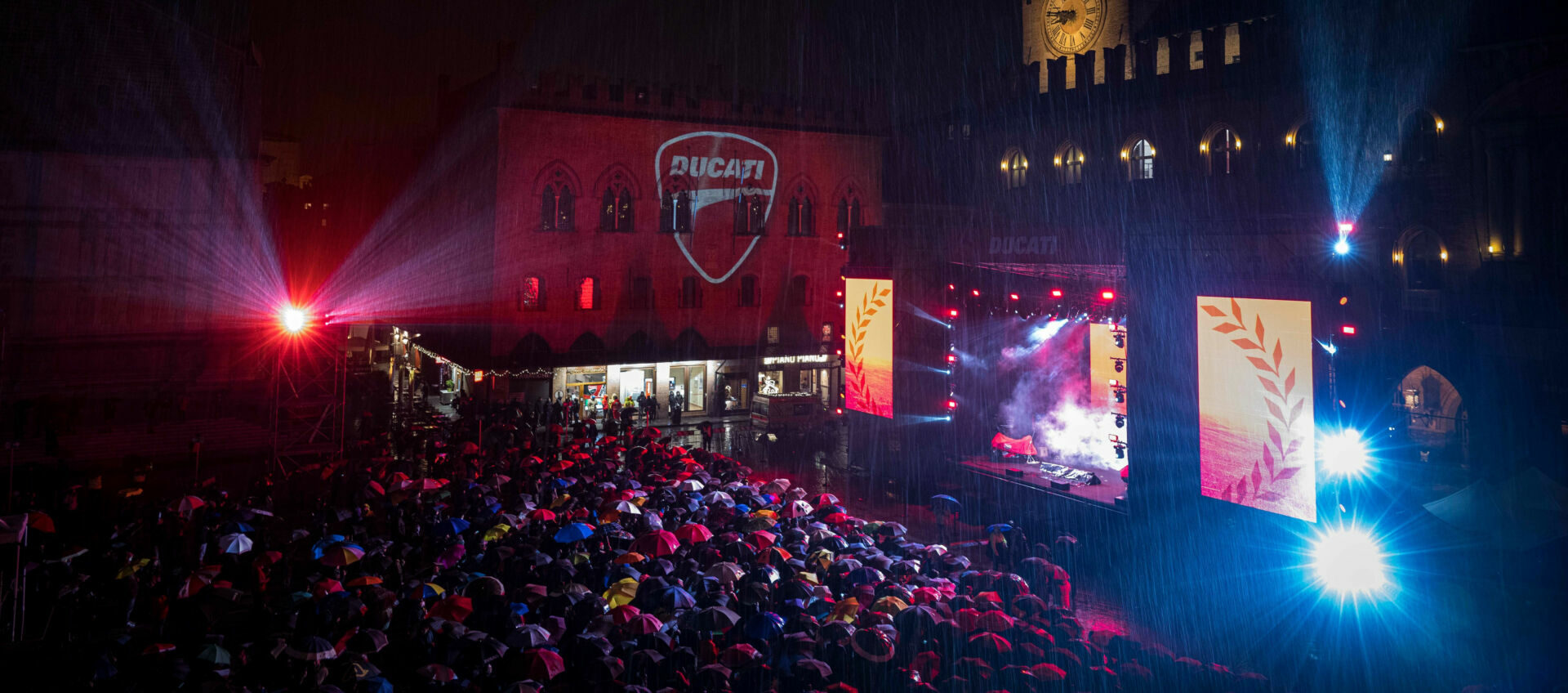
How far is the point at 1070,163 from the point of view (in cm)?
2633

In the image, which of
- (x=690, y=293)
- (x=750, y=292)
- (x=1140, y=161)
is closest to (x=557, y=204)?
(x=690, y=293)

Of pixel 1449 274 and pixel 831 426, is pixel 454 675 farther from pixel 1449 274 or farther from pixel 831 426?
pixel 1449 274

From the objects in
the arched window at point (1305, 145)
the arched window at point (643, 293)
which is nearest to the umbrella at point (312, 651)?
the arched window at point (643, 293)

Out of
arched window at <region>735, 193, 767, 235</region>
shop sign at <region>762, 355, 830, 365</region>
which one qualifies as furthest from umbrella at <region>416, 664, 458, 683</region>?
arched window at <region>735, 193, 767, 235</region>

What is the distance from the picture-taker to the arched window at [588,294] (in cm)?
2848

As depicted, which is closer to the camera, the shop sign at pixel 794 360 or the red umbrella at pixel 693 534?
the red umbrella at pixel 693 534

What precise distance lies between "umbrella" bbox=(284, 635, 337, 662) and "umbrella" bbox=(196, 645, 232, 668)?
0.58 metres

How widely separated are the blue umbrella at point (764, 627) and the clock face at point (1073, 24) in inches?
1488

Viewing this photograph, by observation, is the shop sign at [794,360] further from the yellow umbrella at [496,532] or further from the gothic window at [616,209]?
the yellow umbrella at [496,532]

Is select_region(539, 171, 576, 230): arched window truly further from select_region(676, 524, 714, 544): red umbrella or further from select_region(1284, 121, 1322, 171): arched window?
select_region(1284, 121, 1322, 171): arched window

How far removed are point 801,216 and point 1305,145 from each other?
16.9 metres

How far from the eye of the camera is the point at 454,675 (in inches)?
310

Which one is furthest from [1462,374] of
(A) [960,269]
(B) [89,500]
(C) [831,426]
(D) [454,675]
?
(B) [89,500]

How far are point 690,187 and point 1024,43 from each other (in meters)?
23.9
